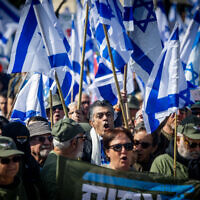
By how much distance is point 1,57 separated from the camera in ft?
47.9

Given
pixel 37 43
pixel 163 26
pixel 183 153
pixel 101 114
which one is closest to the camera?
pixel 183 153

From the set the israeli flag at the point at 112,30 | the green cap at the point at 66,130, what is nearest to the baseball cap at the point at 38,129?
the green cap at the point at 66,130

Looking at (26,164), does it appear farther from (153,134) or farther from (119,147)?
(153,134)

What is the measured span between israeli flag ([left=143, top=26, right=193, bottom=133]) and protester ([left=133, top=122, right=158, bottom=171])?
0.47 metres

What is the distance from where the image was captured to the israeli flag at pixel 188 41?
865 cm

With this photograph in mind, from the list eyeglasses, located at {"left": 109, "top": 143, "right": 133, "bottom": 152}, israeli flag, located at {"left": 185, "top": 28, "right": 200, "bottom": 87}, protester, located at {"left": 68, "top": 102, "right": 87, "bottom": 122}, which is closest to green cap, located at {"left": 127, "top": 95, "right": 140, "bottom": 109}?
israeli flag, located at {"left": 185, "top": 28, "right": 200, "bottom": 87}

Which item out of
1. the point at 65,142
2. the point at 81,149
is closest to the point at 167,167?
the point at 81,149

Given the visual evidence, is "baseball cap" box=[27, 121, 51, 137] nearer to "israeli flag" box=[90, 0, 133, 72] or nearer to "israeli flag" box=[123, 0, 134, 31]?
"israeli flag" box=[90, 0, 133, 72]

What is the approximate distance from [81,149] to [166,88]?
1371mm

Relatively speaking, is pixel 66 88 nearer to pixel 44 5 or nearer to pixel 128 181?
pixel 44 5

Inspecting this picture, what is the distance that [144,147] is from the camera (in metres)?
6.25

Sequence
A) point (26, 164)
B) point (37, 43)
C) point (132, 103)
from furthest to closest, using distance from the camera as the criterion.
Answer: point (132, 103) < point (37, 43) < point (26, 164)

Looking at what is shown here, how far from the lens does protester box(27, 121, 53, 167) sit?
225 inches

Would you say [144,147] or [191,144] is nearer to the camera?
[191,144]
